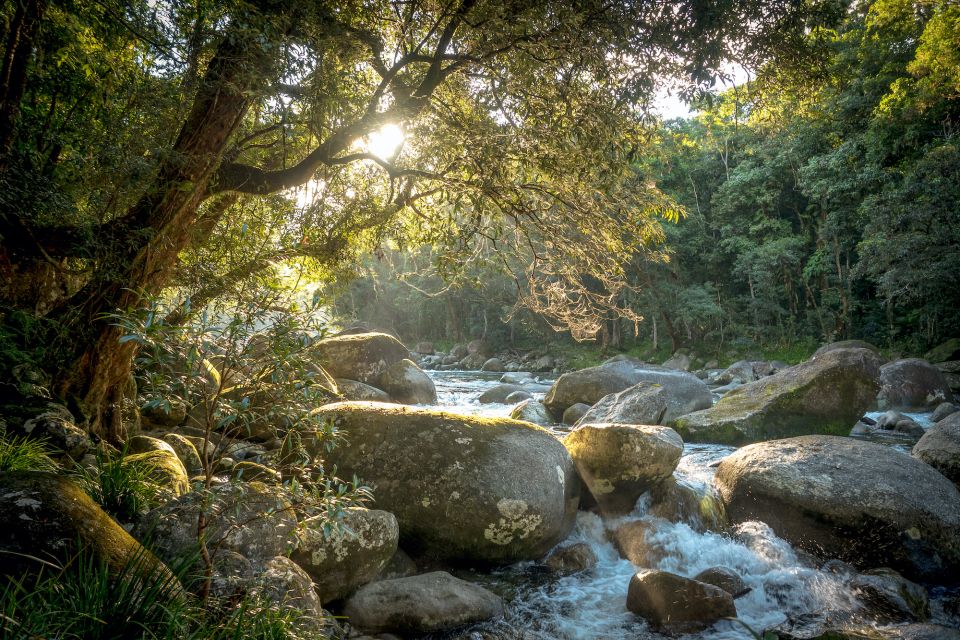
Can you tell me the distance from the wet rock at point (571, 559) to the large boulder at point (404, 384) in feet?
28.0

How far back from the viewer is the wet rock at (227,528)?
3.26m

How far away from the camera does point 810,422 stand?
10031 mm

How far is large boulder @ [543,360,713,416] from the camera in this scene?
44.1ft

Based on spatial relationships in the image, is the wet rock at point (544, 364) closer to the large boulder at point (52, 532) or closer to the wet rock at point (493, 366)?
the wet rock at point (493, 366)

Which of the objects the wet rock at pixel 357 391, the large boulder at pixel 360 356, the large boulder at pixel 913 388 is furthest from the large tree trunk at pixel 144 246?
the large boulder at pixel 913 388

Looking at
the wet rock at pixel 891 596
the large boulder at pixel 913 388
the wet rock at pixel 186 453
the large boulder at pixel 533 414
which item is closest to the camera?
the wet rock at pixel 891 596

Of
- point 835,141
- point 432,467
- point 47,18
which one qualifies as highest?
point 835,141

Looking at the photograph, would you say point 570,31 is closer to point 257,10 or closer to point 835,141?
point 257,10

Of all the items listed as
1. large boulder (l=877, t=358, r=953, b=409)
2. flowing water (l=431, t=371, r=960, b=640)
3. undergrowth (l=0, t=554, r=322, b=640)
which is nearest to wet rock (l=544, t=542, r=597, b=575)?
flowing water (l=431, t=371, r=960, b=640)

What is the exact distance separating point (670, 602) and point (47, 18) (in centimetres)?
830

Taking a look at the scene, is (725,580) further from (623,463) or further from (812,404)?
(812,404)

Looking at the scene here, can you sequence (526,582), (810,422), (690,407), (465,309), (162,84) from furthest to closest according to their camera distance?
(465,309)
(690,407)
(810,422)
(526,582)
(162,84)

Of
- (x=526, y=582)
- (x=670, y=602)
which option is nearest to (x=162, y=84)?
(x=526, y=582)

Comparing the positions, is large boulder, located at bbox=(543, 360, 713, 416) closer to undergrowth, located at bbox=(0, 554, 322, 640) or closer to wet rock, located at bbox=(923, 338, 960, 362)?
undergrowth, located at bbox=(0, 554, 322, 640)
